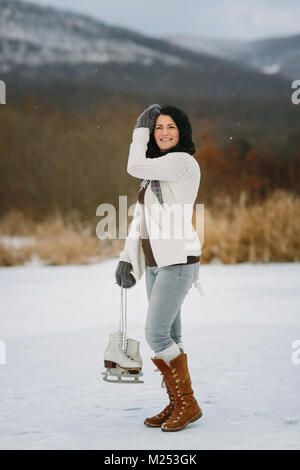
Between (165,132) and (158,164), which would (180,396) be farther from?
(165,132)

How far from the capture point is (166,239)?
2.94 meters

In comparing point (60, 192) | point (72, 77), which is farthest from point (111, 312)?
point (72, 77)

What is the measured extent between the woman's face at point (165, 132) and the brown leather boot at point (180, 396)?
0.90 metres

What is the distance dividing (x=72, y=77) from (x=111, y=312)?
38.7 m

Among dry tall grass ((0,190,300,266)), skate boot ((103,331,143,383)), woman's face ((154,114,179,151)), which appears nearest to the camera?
woman's face ((154,114,179,151))

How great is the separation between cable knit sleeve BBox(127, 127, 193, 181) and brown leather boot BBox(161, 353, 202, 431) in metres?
0.77

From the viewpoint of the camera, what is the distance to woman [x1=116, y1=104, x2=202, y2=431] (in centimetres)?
291

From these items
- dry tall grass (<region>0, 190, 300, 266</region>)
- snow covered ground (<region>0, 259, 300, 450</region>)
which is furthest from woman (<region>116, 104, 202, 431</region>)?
dry tall grass (<region>0, 190, 300, 266</region>)

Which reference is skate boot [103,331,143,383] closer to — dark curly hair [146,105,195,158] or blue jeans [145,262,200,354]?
blue jeans [145,262,200,354]

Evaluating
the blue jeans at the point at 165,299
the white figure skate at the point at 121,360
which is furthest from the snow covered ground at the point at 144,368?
the blue jeans at the point at 165,299

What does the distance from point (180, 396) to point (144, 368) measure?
1.29m

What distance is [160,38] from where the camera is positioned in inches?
2060

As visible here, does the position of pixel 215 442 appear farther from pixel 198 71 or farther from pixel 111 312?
pixel 198 71

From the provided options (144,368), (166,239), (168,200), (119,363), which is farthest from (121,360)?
(144,368)
